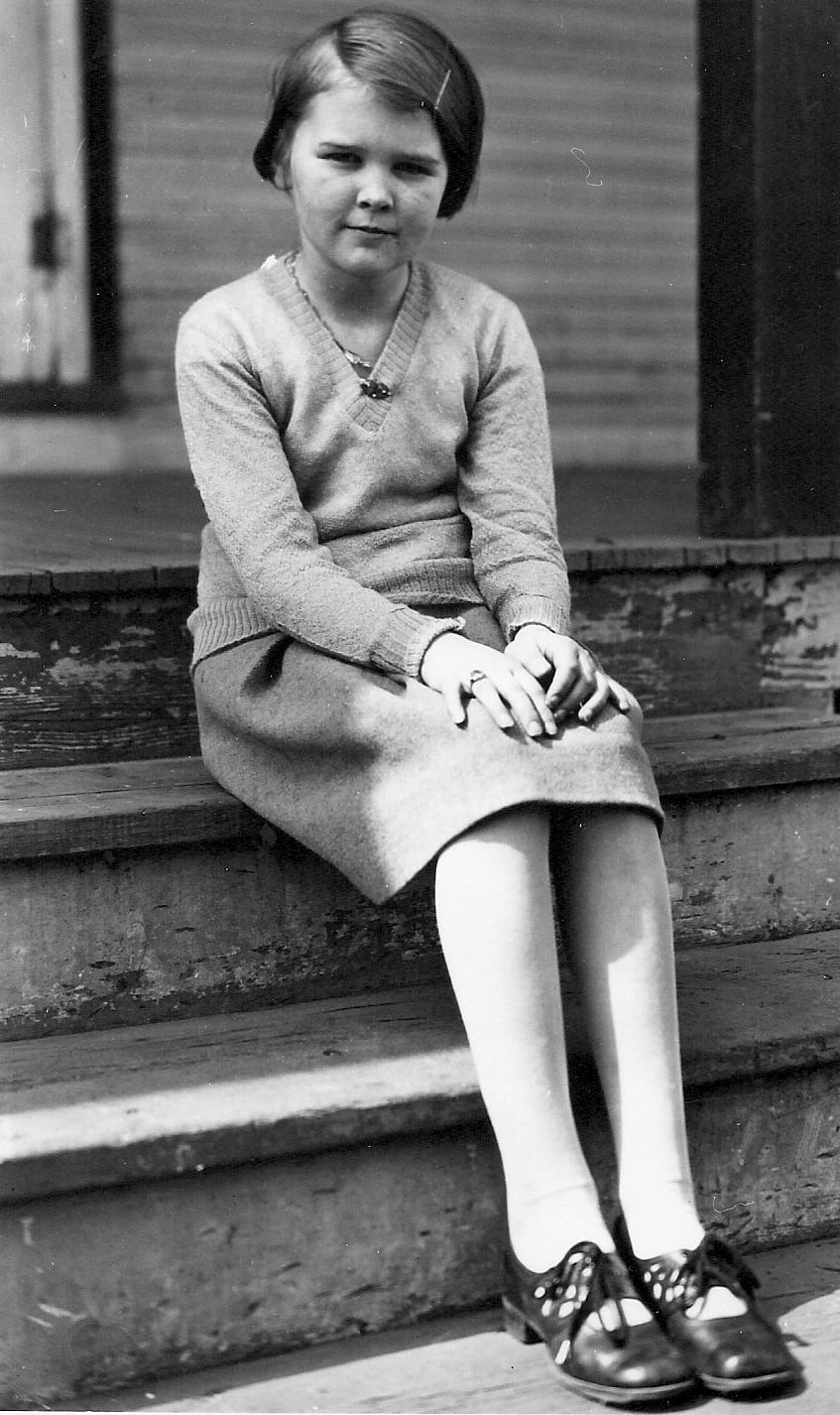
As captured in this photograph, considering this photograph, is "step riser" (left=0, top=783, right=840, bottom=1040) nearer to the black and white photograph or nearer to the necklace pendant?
the black and white photograph

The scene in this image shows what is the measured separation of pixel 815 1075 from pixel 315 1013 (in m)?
0.57

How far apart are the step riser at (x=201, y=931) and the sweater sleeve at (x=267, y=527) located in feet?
0.88

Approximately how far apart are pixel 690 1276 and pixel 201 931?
2.19 feet

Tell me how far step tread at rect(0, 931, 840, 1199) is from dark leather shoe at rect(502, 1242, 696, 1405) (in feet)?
0.62

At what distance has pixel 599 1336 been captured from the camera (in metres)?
1.38

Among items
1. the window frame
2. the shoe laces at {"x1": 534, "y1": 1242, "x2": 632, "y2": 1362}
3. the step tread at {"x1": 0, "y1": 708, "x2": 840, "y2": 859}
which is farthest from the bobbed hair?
the window frame

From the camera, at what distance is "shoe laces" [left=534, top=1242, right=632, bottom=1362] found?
1.40 meters

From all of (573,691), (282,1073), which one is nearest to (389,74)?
(573,691)

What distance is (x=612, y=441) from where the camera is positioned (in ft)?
18.5

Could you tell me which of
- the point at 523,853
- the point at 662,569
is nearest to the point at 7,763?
the point at 523,853

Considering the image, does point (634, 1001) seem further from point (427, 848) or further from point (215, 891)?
point (215, 891)

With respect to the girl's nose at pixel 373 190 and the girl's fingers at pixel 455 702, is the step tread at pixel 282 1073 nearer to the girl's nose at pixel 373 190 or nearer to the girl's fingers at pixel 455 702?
the girl's fingers at pixel 455 702

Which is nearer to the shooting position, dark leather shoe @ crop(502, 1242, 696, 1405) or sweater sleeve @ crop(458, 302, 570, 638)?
dark leather shoe @ crop(502, 1242, 696, 1405)

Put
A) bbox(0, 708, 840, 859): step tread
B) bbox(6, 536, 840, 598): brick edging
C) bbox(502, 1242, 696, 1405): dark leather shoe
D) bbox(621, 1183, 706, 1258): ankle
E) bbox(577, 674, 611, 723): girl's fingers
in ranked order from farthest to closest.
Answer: bbox(6, 536, 840, 598): brick edging, bbox(0, 708, 840, 859): step tread, bbox(577, 674, 611, 723): girl's fingers, bbox(621, 1183, 706, 1258): ankle, bbox(502, 1242, 696, 1405): dark leather shoe
